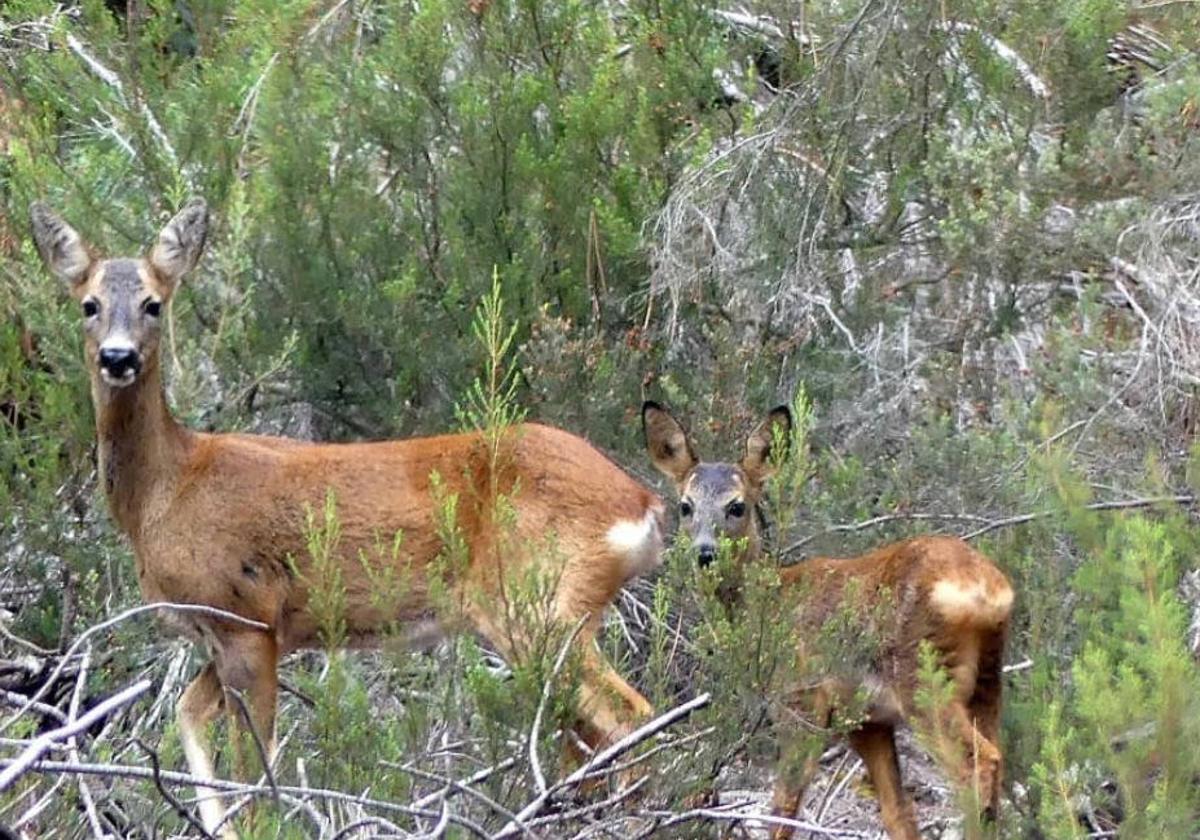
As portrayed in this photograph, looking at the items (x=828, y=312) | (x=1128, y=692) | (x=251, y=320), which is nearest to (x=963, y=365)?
(x=828, y=312)

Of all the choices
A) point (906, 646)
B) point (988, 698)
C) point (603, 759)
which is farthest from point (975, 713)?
point (603, 759)

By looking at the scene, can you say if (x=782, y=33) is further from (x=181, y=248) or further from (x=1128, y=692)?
(x=1128, y=692)

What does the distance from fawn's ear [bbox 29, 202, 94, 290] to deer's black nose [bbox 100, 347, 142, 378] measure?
52cm

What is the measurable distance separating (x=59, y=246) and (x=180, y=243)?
1.45ft

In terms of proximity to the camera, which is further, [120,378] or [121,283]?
[121,283]

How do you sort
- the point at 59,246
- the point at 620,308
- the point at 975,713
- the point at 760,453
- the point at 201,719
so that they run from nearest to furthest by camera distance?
the point at 975,713, the point at 201,719, the point at 59,246, the point at 760,453, the point at 620,308

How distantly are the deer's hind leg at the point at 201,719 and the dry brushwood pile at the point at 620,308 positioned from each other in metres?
0.02

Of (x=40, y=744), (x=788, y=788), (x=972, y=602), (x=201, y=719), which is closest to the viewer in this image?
(x=40, y=744)

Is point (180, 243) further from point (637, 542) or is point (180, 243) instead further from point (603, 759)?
point (603, 759)

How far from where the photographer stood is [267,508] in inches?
321

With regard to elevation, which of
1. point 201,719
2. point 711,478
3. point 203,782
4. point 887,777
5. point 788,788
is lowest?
point 887,777

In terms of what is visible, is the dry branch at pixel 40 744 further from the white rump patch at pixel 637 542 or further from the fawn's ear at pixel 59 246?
the fawn's ear at pixel 59 246

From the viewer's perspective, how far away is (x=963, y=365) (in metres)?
10.3

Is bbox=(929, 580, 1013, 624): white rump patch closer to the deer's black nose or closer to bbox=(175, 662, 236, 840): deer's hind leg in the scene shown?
bbox=(175, 662, 236, 840): deer's hind leg
